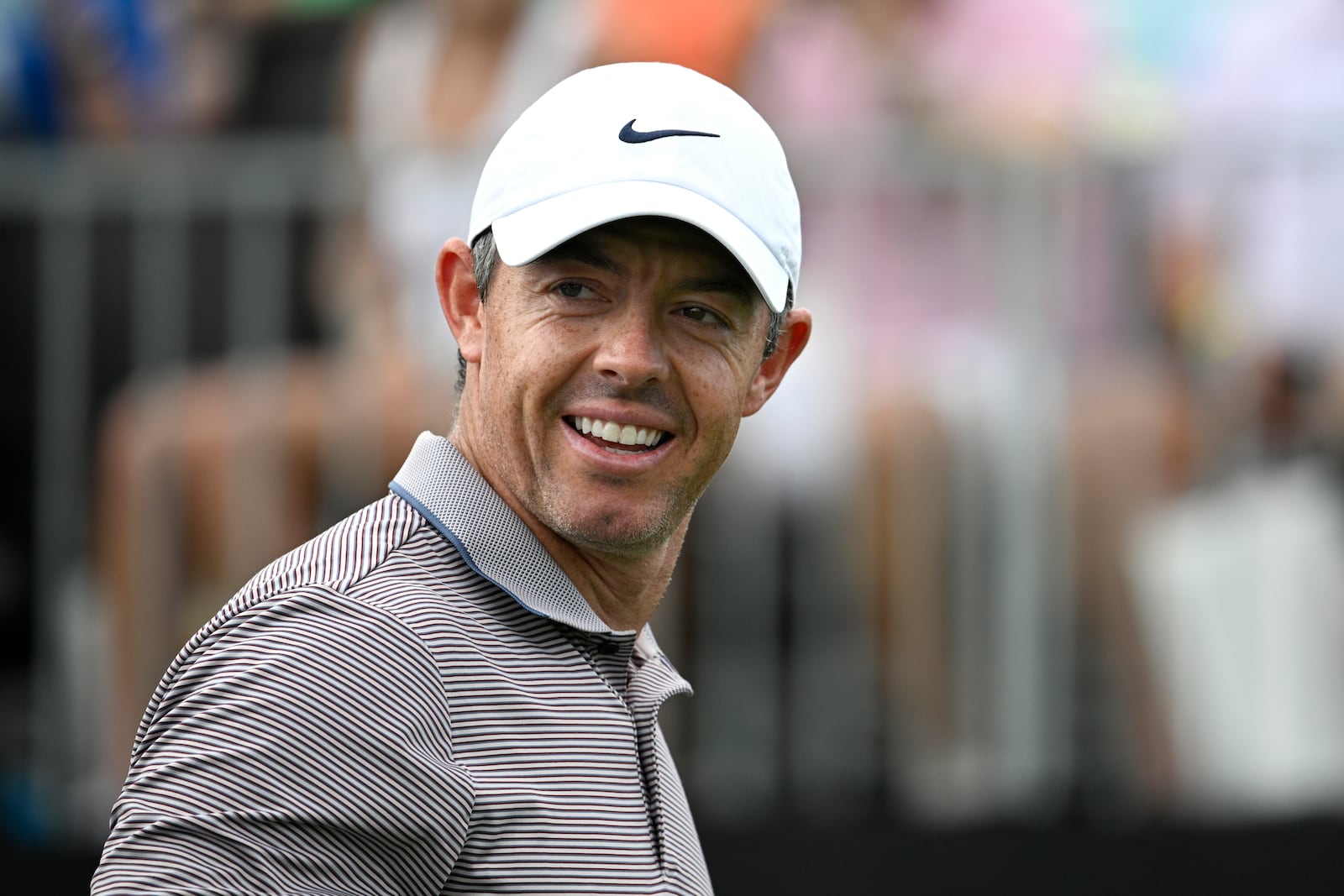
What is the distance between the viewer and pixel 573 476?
6.59 ft

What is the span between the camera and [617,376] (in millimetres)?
1969

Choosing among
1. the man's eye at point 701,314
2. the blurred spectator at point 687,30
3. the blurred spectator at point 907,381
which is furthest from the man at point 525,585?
the blurred spectator at point 687,30

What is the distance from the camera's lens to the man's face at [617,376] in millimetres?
1948

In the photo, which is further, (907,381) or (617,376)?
(907,381)

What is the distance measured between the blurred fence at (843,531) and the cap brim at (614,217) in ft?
10.3

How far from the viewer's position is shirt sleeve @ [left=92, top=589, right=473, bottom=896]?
5.26 ft

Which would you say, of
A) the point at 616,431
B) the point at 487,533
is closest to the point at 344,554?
the point at 487,533

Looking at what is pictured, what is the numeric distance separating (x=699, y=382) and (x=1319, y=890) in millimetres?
3568

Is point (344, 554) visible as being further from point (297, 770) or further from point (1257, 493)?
point (1257, 493)

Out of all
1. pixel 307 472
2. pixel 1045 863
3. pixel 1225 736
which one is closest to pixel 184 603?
pixel 307 472

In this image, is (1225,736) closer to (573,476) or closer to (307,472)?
(307,472)

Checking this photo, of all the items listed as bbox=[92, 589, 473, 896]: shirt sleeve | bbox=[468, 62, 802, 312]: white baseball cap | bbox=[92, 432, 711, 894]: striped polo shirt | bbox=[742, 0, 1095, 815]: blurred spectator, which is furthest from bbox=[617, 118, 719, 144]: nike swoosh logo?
bbox=[742, 0, 1095, 815]: blurred spectator

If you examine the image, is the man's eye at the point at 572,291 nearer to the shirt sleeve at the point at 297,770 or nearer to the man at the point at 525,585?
the man at the point at 525,585

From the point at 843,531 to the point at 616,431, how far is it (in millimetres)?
3185
